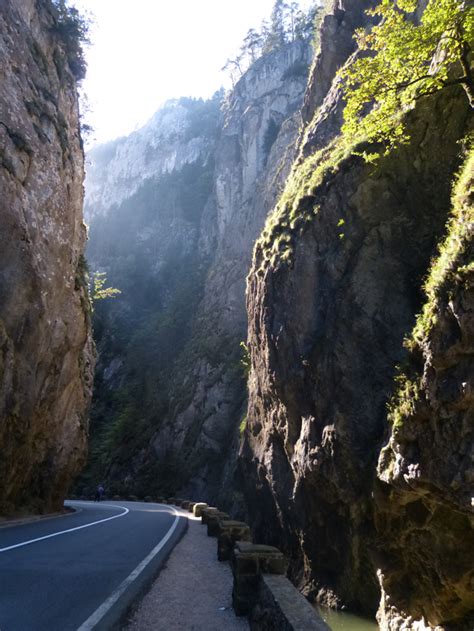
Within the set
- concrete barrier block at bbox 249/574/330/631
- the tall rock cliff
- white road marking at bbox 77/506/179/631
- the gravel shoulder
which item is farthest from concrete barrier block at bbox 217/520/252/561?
the tall rock cliff

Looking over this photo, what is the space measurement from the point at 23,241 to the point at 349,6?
71.4ft

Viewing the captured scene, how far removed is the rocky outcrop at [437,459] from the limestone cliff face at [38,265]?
12721 millimetres

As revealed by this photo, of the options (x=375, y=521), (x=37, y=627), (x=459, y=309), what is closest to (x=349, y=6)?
(x=459, y=309)

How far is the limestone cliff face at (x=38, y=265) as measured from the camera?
16.5 meters

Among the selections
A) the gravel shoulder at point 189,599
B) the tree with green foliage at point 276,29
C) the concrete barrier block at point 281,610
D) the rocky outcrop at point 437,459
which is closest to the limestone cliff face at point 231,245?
the tree with green foliage at point 276,29

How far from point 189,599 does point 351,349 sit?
7.72 m

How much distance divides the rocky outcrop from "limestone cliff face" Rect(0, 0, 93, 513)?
12.7m

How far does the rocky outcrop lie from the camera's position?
8367mm

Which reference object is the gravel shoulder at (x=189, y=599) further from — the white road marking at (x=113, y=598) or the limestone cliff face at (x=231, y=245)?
the limestone cliff face at (x=231, y=245)

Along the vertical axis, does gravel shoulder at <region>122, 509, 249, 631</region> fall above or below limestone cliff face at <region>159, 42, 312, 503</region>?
below

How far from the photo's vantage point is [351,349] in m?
12.7

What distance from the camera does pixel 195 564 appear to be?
365 inches

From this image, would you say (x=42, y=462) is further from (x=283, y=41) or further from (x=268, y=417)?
(x=283, y=41)

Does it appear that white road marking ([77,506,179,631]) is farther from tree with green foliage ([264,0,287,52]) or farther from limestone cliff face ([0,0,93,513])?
tree with green foliage ([264,0,287,52])
